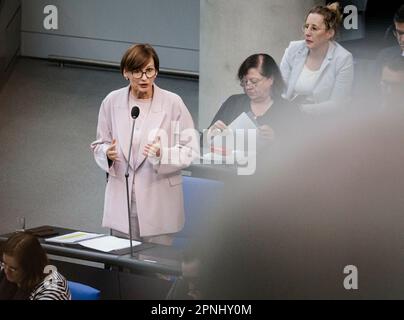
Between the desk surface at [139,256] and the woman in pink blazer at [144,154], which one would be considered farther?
the woman in pink blazer at [144,154]

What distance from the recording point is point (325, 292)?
1979mm

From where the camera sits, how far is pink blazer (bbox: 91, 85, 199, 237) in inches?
148

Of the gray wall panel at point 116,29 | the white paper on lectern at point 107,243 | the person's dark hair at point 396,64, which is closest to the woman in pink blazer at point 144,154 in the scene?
the white paper on lectern at point 107,243

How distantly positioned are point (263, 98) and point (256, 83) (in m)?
0.11

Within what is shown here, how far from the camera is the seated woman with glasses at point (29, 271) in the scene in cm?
280

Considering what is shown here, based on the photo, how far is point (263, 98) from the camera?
4.00 metres

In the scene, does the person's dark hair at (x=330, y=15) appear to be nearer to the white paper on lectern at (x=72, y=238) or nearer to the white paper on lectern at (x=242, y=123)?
the white paper on lectern at (x=242, y=123)

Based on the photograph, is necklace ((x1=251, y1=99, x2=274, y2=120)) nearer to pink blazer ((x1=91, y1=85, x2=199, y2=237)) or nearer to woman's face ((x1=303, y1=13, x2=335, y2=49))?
pink blazer ((x1=91, y1=85, x2=199, y2=237))

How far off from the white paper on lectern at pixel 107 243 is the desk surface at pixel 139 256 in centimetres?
4

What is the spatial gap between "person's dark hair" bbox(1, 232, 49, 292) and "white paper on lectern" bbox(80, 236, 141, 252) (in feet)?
2.32

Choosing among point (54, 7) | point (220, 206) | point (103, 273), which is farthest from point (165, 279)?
point (54, 7)

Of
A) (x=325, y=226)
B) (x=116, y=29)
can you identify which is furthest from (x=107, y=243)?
(x=116, y=29)

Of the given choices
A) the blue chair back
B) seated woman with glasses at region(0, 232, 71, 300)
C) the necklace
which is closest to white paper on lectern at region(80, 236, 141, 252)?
the blue chair back
